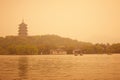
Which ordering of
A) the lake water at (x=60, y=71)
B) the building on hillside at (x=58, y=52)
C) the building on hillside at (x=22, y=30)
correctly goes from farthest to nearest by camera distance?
the building on hillside at (x=22, y=30) → the building on hillside at (x=58, y=52) → the lake water at (x=60, y=71)

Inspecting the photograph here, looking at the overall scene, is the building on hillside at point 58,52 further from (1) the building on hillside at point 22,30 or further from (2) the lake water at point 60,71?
(2) the lake water at point 60,71

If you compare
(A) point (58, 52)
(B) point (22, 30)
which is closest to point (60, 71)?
(A) point (58, 52)

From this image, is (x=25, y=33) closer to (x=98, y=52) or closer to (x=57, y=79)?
(x=98, y=52)

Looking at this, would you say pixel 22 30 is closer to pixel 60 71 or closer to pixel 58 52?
pixel 58 52

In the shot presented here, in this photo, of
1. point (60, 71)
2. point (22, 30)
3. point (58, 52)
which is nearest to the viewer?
point (60, 71)

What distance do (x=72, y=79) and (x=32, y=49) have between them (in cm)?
5663

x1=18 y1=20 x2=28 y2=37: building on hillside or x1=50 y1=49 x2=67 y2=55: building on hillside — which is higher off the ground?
x1=18 y1=20 x2=28 y2=37: building on hillside

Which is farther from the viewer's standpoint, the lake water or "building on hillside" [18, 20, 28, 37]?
"building on hillside" [18, 20, 28, 37]

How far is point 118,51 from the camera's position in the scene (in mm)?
82625

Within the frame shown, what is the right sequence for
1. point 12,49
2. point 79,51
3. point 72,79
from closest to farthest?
point 72,79
point 12,49
point 79,51

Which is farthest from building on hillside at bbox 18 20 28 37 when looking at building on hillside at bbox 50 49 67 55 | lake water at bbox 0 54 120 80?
lake water at bbox 0 54 120 80

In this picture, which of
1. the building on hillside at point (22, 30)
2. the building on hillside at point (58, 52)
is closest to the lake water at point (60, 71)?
the building on hillside at point (58, 52)

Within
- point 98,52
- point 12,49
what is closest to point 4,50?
point 12,49

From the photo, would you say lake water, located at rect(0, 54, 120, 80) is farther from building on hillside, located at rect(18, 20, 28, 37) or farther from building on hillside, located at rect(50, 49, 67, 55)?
building on hillside, located at rect(18, 20, 28, 37)
